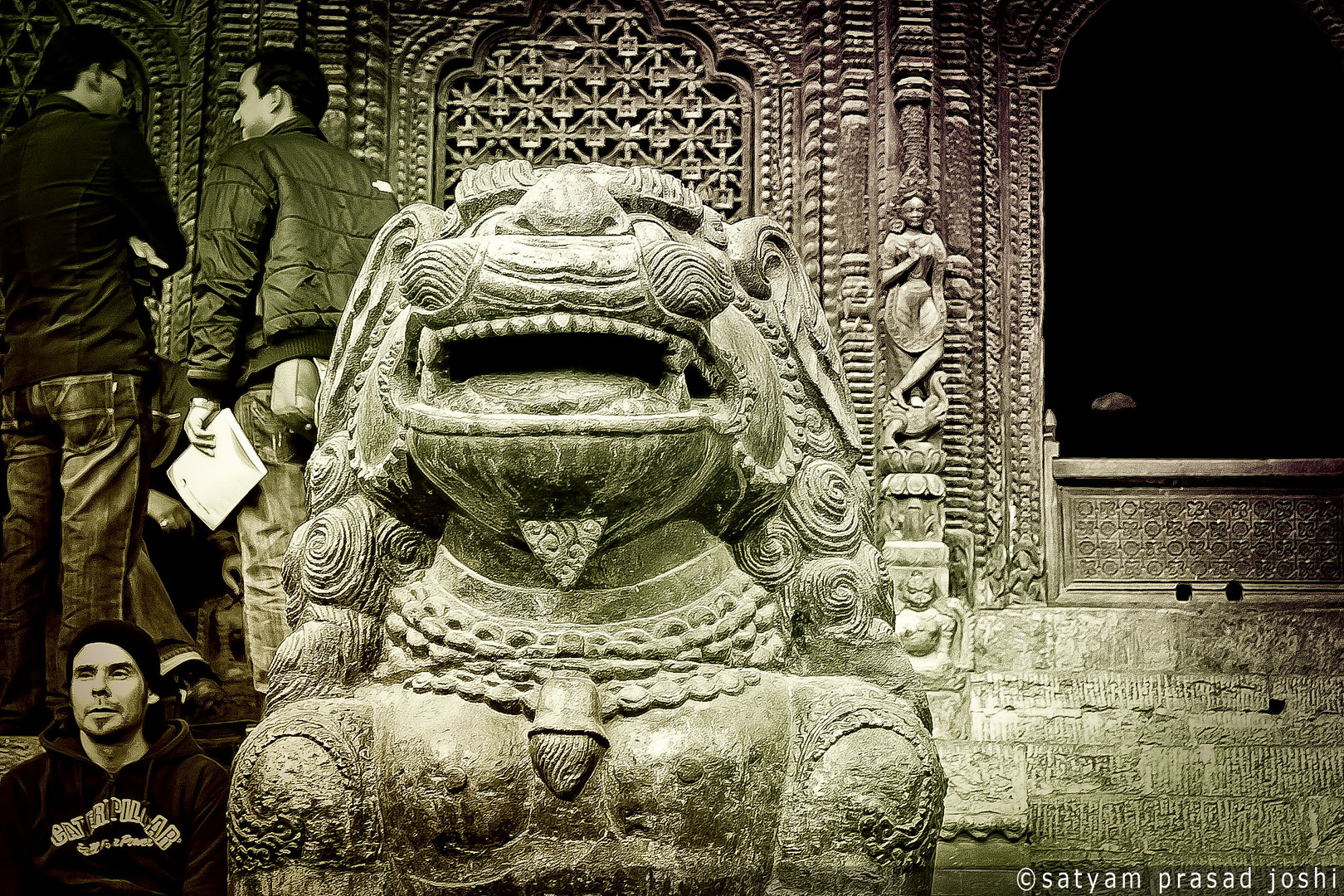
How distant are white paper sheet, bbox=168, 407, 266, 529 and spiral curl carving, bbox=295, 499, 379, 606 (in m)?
2.28

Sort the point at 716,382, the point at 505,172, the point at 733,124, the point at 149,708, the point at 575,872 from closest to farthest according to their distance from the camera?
1. the point at 575,872
2. the point at 716,382
3. the point at 505,172
4. the point at 149,708
5. the point at 733,124

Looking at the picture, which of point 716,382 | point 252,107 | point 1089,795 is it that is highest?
point 252,107

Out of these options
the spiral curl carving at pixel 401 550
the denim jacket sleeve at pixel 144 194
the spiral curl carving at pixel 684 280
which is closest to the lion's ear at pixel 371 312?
the spiral curl carving at pixel 401 550

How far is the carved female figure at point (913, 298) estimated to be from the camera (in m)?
5.46

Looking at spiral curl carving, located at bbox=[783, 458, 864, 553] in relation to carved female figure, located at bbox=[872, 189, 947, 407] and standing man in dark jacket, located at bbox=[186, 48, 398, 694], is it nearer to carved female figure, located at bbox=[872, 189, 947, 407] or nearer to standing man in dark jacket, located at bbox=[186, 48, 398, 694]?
standing man in dark jacket, located at bbox=[186, 48, 398, 694]

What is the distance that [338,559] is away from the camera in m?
2.60

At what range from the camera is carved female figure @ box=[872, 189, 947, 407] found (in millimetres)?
Answer: 5465

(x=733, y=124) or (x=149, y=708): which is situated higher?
(x=733, y=124)

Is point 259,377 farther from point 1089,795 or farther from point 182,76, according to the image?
point 1089,795

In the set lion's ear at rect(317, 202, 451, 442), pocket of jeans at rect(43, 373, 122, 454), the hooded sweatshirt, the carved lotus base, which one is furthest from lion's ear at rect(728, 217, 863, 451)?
pocket of jeans at rect(43, 373, 122, 454)

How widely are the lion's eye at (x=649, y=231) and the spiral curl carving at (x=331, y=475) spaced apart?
2.47 ft

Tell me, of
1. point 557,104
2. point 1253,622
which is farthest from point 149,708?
point 1253,622

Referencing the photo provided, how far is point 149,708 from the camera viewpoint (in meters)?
3.11

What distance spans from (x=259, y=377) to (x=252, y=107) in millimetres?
1073
